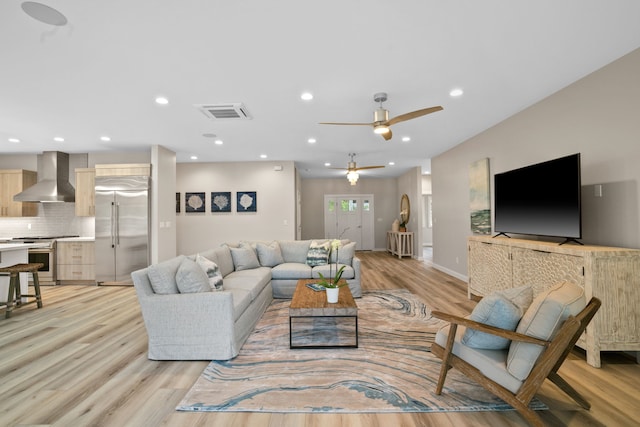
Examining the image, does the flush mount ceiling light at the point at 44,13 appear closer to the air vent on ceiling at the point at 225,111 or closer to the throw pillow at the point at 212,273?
the air vent on ceiling at the point at 225,111

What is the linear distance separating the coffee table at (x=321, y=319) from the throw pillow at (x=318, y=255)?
1.06 metres

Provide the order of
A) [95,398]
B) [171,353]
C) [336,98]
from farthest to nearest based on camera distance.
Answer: [336,98], [171,353], [95,398]

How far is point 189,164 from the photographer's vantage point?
7.61 m

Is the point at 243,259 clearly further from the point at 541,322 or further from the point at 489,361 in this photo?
the point at 541,322

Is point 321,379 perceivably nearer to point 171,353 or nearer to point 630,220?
point 171,353

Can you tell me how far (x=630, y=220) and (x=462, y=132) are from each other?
109 inches

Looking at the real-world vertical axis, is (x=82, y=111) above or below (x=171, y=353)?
above

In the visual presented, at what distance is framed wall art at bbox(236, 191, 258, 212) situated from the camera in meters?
7.49

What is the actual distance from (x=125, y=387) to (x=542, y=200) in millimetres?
4266

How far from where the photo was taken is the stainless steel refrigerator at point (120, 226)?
564cm

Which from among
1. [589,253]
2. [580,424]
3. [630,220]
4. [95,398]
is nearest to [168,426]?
[95,398]

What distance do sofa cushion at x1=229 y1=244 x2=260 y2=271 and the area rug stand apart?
1.44 meters

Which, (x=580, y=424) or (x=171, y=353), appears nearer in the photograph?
(x=580, y=424)

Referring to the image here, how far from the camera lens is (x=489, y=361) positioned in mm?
1837
